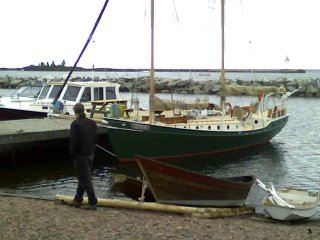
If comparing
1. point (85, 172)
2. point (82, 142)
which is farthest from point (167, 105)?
point (82, 142)

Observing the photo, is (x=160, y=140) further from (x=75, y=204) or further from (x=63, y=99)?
(x=75, y=204)

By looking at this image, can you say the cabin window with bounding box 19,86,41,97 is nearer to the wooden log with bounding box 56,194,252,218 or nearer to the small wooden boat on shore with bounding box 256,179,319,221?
the wooden log with bounding box 56,194,252,218

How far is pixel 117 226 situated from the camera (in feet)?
26.7

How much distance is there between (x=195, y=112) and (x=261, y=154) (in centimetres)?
385

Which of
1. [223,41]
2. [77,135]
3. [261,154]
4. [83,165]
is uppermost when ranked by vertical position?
[223,41]

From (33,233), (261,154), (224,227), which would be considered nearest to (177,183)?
(224,227)

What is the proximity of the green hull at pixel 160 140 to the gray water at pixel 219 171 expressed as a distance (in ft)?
1.45

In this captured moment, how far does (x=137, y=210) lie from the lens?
9.88m

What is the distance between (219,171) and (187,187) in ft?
24.3

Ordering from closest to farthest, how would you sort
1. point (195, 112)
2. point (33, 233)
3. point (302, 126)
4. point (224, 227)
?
point (33, 233) → point (224, 227) → point (195, 112) → point (302, 126)

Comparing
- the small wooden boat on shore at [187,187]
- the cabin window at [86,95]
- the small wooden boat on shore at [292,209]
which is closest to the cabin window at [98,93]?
the cabin window at [86,95]

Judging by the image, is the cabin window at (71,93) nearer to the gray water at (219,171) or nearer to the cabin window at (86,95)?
the cabin window at (86,95)

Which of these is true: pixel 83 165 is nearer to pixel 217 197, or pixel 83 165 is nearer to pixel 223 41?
pixel 217 197

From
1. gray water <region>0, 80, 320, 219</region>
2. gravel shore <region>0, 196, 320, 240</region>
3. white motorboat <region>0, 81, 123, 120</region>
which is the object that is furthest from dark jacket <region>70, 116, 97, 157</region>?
white motorboat <region>0, 81, 123, 120</region>
